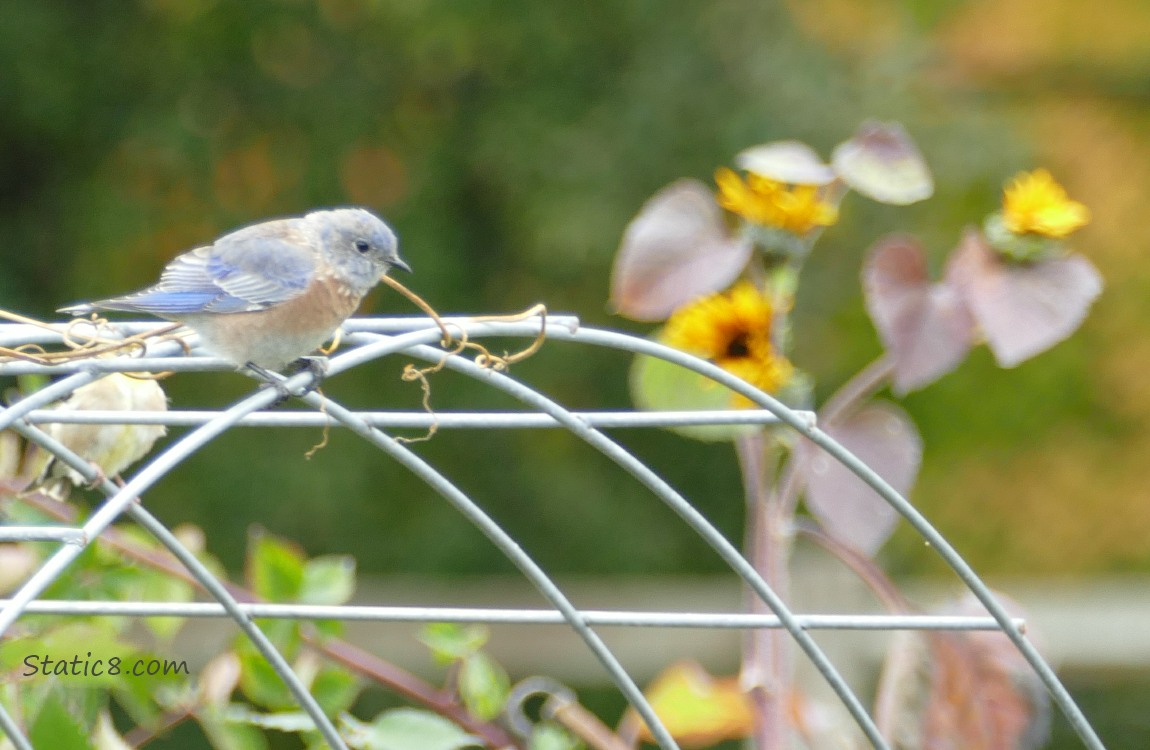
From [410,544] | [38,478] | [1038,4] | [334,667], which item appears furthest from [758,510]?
[1038,4]

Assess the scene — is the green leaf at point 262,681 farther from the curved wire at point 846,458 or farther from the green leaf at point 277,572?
the curved wire at point 846,458

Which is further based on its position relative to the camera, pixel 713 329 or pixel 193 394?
pixel 193 394

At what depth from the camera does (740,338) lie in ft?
5.34

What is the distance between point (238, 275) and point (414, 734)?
596 millimetres

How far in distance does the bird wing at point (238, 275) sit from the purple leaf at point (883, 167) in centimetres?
67

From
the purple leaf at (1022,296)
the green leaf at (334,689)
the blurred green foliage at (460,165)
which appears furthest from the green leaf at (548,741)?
the blurred green foliage at (460,165)

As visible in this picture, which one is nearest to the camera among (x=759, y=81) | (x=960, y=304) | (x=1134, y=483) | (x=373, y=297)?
(x=960, y=304)

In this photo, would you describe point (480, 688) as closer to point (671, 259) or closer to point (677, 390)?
point (677, 390)

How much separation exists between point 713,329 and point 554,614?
50 cm

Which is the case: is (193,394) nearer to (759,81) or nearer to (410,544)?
(410,544)

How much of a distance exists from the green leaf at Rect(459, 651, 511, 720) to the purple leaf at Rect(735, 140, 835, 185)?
0.69 meters

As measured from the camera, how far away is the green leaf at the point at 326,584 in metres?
1.63

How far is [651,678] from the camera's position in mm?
3576

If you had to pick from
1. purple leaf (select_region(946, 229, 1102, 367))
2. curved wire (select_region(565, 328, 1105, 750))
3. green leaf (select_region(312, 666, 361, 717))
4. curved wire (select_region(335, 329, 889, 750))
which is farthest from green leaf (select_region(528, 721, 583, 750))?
purple leaf (select_region(946, 229, 1102, 367))
